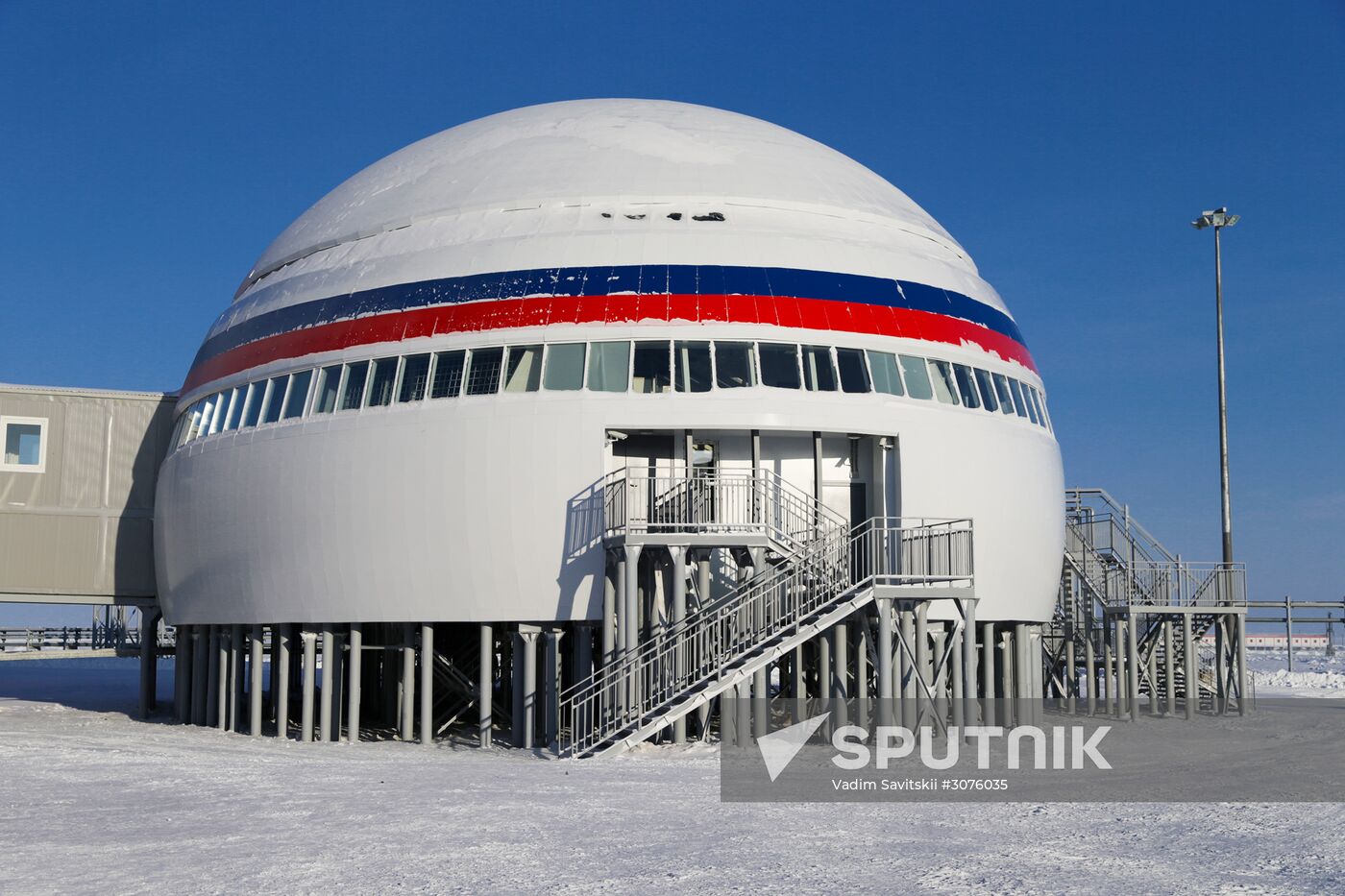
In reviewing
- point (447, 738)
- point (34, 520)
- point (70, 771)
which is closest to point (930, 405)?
point (447, 738)

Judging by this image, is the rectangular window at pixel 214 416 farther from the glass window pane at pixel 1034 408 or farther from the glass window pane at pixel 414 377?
the glass window pane at pixel 1034 408

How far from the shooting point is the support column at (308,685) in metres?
26.3

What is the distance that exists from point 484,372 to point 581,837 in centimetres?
1283

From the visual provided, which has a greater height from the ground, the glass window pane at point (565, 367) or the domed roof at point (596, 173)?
the domed roof at point (596, 173)

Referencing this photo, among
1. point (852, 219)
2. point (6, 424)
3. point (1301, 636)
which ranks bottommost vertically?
point (1301, 636)

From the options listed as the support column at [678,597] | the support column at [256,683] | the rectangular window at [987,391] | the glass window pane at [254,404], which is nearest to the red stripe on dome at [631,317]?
the rectangular window at [987,391]

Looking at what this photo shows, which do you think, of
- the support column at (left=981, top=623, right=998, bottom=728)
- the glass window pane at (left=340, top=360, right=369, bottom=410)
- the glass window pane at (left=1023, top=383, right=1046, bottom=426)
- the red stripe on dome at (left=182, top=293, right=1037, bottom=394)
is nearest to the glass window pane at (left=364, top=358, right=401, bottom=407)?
the glass window pane at (left=340, top=360, right=369, bottom=410)

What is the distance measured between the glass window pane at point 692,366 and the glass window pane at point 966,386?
16.9 ft

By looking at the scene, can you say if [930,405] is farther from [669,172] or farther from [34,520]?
[34,520]

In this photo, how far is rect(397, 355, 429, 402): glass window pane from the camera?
83.3 feet

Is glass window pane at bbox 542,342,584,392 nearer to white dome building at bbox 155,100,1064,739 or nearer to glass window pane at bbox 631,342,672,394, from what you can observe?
white dome building at bbox 155,100,1064,739

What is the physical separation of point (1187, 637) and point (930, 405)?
11.5 m

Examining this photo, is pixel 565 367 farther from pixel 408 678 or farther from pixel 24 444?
pixel 24 444

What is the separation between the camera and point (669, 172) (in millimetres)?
28031
